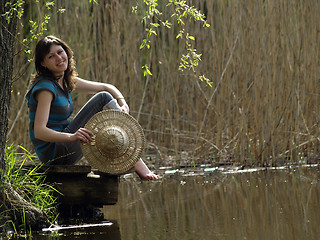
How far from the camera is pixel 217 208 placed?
3680 millimetres

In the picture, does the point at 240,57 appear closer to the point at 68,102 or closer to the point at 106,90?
the point at 106,90

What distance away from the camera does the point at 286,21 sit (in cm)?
543

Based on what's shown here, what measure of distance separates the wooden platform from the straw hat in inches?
3.0

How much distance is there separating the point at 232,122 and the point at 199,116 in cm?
28

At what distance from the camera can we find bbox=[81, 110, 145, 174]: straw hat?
11.7ft

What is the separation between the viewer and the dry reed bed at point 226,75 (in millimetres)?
5355

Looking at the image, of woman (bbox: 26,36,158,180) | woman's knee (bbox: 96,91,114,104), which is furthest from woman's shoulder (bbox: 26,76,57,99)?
woman's knee (bbox: 96,91,114,104)

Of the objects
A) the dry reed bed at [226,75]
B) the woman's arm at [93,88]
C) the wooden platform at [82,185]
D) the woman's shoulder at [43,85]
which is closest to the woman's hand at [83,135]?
the wooden platform at [82,185]

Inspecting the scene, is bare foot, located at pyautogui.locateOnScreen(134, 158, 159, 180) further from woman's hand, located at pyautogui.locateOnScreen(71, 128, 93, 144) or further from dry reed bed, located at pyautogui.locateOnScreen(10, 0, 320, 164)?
dry reed bed, located at pyautogui.locateOnScreen(10, 0, 320, 164)

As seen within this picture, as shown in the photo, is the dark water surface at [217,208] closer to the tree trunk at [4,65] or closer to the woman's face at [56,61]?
the tree trunk at [4,65]

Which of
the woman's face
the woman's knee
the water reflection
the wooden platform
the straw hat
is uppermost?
the woman's face

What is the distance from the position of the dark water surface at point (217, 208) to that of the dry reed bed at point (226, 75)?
337mm

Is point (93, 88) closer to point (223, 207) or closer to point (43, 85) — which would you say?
point (43, 85)

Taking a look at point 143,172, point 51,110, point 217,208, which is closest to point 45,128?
point 51,110
